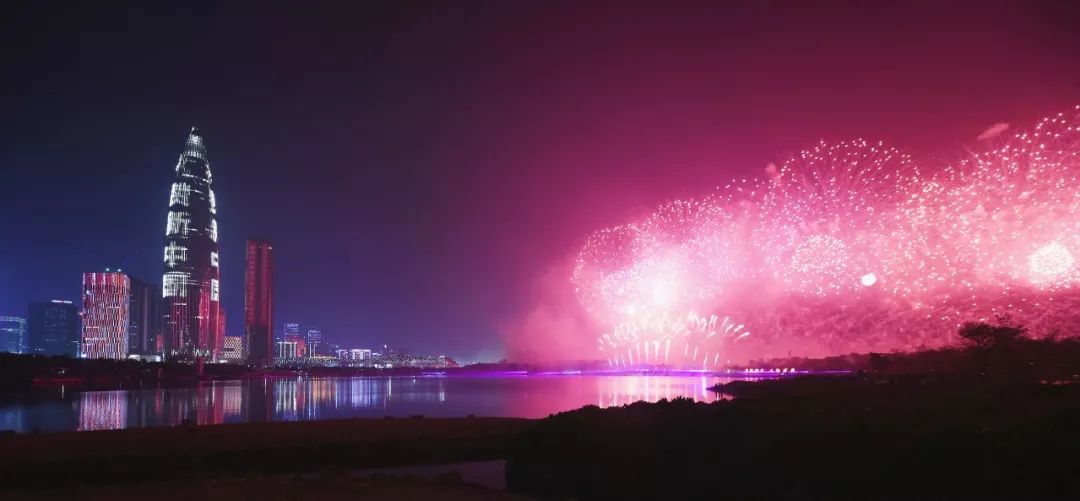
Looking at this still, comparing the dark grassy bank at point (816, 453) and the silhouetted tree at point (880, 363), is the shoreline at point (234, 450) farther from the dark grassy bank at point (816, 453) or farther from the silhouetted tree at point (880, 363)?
the silhouetted tree at point (880, 363)

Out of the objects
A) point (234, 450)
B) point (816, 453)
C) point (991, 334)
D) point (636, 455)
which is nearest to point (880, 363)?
point (991, 334)

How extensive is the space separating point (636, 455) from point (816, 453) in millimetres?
5593

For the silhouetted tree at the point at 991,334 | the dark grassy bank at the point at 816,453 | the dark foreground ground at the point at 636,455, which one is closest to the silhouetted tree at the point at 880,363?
the silhouetted tree at the point at 991,334

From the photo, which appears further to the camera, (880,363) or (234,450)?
(880,363)

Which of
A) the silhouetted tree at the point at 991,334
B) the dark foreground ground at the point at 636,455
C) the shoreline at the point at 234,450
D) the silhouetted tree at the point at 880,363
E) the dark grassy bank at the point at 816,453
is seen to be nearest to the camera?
the dark grassy bank at the point at 816,453

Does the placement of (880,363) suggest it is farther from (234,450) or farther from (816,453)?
(234,450)

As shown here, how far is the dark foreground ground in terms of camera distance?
13367mm

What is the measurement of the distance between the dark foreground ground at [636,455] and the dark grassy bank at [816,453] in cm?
4

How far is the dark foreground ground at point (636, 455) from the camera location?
526 inches

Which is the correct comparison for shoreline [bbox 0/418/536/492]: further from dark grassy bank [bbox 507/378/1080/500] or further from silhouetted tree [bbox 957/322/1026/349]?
silhouetted tree [bbox 957/322/1026/349]

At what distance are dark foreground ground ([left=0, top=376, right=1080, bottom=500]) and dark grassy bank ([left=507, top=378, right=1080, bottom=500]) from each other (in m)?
0.04

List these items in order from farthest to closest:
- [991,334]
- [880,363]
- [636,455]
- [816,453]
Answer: [880,363] → [991,334] → [636,455] → [816,453]

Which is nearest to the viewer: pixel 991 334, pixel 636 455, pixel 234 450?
pixel 636 455

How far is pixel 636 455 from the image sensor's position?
20.0 meters
